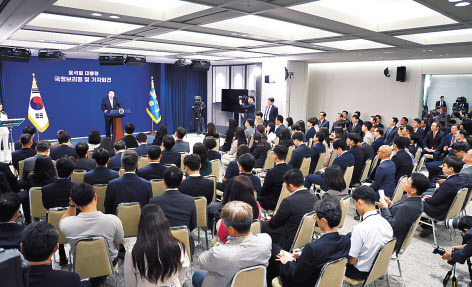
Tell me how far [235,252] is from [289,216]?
3.76 feet

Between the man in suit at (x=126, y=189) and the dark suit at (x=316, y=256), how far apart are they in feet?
6.66

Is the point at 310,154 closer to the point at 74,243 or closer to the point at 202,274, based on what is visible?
the point at 202,274

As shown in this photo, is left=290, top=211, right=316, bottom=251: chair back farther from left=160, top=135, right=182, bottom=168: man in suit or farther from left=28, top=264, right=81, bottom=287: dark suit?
left=160, top=135, right=182, bottom=168: man in suit

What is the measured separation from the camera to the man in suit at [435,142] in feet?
25.9

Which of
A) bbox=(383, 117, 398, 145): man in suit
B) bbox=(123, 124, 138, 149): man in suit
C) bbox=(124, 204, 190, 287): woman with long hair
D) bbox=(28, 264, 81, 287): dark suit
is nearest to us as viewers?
bbox=(28, 264, 81, 287): dark suit

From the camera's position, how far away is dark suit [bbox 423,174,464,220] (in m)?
4.35

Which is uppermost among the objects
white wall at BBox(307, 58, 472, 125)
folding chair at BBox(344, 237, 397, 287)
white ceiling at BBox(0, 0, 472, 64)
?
white ceiling at BBox(0, 0, 472, 64)

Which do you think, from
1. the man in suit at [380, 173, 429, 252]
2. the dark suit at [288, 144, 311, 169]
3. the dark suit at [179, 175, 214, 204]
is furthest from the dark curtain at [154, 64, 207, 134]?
the man in suit at [380, 173, 429, 252]

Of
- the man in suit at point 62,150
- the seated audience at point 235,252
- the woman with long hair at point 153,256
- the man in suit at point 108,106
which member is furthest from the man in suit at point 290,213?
the man in suit at point 108,106

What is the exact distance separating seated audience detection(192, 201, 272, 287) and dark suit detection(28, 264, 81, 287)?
0.82 m

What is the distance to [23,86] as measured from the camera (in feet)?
36.0

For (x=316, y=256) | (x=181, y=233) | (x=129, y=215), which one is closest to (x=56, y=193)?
(x=129, y=215)

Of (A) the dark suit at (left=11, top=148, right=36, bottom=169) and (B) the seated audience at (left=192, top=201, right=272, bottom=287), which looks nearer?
(B) the seated audience at (left=192, top=201, right=272, bottom=287)

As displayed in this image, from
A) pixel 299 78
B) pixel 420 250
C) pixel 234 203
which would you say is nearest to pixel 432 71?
pixel 299 78
